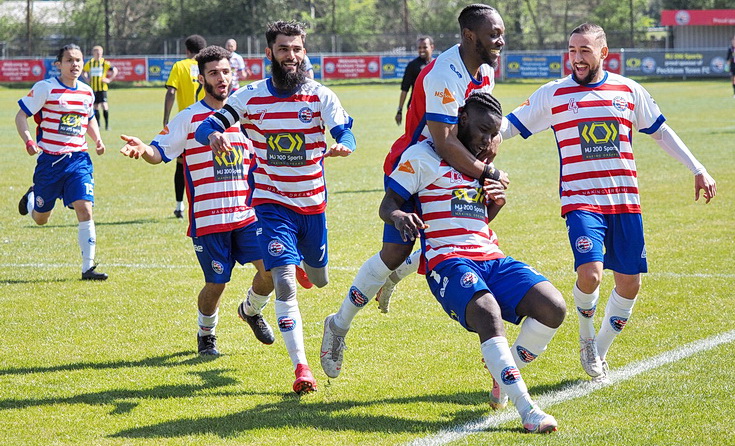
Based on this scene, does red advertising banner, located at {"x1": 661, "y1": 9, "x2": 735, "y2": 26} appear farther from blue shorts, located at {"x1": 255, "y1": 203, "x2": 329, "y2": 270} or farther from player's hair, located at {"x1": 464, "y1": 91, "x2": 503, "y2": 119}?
player's hair, located at {"x1": 464, "y1": 91, "x2": 503, "y2": 119}

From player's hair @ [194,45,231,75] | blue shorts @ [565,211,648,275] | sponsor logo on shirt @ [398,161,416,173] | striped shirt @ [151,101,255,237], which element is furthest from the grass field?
player's hair @ [194,45,231,75]

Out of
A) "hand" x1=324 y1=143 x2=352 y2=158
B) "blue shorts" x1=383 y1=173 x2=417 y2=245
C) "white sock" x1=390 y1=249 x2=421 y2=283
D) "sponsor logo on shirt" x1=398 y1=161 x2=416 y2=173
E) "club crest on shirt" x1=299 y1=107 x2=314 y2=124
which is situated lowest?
"white sock" x1=390 y1=249 x2=421 y2=283

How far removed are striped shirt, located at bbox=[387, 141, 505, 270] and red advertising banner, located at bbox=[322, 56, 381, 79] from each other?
44.7 metres

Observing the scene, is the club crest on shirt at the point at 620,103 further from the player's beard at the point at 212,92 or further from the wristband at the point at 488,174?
the player's beard at the point at 212,92

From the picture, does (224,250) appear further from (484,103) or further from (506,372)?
(506,372)

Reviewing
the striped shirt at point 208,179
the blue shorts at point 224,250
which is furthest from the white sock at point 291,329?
the striped shirt at point 208,179

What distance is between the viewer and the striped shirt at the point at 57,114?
9.69 meters

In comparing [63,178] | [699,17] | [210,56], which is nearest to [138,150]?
[210,56]

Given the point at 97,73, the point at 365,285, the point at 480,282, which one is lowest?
the point at 365,285

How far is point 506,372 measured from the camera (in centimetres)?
471

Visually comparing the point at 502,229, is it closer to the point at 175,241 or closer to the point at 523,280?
the point at 175,241

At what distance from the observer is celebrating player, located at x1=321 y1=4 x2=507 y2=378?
17.0ft

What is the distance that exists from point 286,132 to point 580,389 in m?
2.39

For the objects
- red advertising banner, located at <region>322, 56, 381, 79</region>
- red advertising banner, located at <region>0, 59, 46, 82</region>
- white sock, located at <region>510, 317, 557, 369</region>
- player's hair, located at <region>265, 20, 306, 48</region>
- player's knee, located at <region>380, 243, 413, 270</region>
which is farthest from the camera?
red advertising banner, located at <region>322, 56, 381, 79</region>
